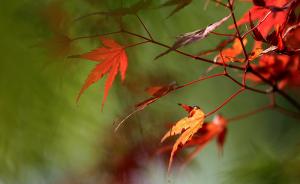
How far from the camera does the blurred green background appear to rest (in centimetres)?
Answer: 78

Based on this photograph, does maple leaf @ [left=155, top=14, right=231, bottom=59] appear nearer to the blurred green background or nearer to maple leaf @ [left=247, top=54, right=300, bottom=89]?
the blurred green background

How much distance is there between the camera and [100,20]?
0.89m

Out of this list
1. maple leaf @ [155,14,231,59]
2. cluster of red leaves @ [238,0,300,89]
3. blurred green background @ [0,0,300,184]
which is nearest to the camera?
maple leaf @ [155,14,231,59]

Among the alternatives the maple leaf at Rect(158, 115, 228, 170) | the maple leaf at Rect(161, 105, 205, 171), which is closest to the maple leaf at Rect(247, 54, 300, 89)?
the maple leaf at Rect(158, 115, 228, 170)

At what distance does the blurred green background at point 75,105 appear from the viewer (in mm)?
778

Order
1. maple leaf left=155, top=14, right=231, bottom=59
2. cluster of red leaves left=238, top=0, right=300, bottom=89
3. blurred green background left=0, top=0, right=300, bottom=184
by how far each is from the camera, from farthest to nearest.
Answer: blurred green background left=0, top=0, right=300, bottom=184 < cluster of red leaves left=238, top=0, right=300, bottom=89 < maple leaf left=155, top=14, right=231, bottom=59

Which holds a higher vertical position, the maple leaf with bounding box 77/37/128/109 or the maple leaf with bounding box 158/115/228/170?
the maple leaf with bounding box 77/37/128/109

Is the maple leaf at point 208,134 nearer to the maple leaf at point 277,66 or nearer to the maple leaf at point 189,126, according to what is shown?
the maple leaf at point 277,66

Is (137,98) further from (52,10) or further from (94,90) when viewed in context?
(52,10)

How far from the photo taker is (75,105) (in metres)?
1.06

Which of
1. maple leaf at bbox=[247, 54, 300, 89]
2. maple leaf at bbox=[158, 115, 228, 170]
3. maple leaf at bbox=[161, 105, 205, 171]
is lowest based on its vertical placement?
maple leaf at bbox=[158, 115, 228, 170]

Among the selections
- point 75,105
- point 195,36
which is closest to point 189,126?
point 195,36

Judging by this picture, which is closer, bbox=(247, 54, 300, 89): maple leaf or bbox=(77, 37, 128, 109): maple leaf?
bbox=(77, 37, 128, 109): maple leaf

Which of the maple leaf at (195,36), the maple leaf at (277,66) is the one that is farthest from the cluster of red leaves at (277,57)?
the maple leaf at (195,36)
